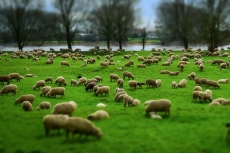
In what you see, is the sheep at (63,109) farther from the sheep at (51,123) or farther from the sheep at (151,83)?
the sheep at (151,83)

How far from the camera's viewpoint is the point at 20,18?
205 feet

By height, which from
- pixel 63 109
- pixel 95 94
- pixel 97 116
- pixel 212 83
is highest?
pixel 63 109

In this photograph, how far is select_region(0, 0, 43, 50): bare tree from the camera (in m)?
61.9

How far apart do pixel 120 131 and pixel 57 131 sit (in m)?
2.27

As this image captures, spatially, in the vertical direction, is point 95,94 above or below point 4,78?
below

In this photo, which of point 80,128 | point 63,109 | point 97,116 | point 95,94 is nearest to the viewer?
point 80,128

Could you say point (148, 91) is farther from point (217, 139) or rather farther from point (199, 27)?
point (199, 27)

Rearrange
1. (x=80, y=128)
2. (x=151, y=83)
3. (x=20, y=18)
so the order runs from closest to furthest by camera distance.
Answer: (x=80, y=128) → (x=151, y=83) → (x=20, y=18)

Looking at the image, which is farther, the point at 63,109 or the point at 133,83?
the point at 133,83

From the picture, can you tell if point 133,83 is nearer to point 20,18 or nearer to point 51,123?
point 51,123

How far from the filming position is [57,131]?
36.5 ft

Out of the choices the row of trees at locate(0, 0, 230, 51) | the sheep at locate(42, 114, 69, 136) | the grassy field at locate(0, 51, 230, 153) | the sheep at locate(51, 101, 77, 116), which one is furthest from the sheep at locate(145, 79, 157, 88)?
the row of trees at locate(0, 0, 230, 51)

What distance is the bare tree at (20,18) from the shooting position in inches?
2437

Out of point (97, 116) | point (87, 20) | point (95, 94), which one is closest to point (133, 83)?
point (95, 94)
